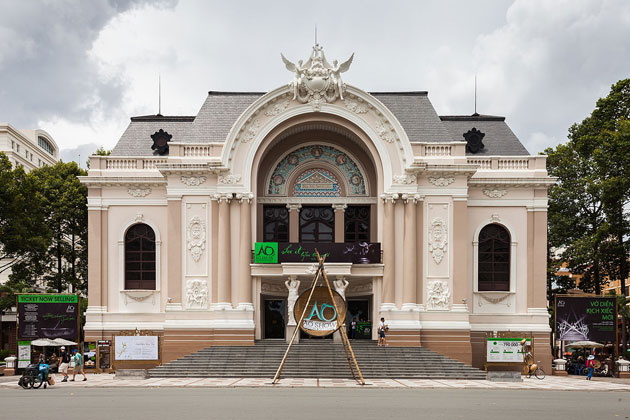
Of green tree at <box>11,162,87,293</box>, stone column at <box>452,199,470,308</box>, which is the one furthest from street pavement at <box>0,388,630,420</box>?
green tree at <box>11,162,87,293</box>

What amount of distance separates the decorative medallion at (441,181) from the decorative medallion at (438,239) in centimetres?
194

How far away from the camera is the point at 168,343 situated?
38.0 metres

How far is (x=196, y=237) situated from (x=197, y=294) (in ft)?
10.6

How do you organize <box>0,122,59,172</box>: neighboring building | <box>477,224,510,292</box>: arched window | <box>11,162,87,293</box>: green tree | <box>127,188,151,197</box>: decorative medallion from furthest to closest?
<box>0,122,59,172</box>: neighboring building → <box>11,162,87,293</box>: green tree → <box>127,188,151,197</box>: decorative medallion → <box>477,224,510,292</box>: arched window

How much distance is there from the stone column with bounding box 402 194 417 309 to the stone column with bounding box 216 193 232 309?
980 cm

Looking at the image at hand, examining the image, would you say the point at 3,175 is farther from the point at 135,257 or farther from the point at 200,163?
the point at 200,163

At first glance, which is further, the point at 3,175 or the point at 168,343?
the point at 3,175

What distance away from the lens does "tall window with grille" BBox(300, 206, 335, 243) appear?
139 feet

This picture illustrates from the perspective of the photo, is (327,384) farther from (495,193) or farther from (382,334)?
(495,193)

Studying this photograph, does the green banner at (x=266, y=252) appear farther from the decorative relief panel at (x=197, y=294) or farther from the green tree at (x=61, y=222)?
the green tree at (x=61, y=222)

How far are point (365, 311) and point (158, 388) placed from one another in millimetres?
18007

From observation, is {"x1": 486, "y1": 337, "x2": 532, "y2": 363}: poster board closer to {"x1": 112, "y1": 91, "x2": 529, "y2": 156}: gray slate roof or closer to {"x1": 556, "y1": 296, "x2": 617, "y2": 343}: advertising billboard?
{"x1": 556, "y1": 296, "x2": 617, "y2": 343}: advertising billboard

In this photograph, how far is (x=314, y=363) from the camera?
34.4m

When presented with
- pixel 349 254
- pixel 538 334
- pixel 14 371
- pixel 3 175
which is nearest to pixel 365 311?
pixel 349 254
